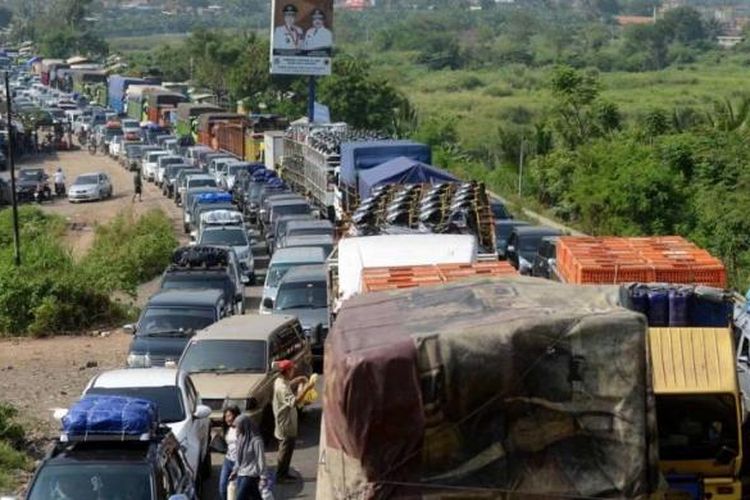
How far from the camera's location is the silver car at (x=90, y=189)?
55.2 m

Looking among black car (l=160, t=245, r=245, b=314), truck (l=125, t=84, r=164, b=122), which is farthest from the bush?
truck (l=125, t=84, r=164, b=122)

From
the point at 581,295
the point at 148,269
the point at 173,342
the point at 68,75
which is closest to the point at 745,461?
the point at 581,295

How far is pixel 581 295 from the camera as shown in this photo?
9.74m

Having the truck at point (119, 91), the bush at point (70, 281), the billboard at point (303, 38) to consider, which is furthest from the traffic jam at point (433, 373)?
the truck at point (119, 91)

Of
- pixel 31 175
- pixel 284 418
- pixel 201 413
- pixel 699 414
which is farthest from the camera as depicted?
pixel 31 175

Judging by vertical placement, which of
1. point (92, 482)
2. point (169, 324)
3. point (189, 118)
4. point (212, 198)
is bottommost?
point (189, 118)

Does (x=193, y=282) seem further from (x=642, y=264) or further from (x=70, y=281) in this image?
(x=642, y=264)

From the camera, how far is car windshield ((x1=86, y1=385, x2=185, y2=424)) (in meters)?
14.9

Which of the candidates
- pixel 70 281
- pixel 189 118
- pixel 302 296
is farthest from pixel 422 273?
pixel 189 118

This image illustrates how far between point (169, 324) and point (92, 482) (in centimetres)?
927

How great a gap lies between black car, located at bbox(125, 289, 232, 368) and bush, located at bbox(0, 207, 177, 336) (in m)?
4.81

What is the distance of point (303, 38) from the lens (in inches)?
2420

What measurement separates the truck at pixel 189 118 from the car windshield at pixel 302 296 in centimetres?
4888

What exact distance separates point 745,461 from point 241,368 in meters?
5.99
